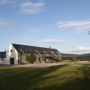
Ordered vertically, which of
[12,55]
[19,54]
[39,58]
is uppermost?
[19,54]

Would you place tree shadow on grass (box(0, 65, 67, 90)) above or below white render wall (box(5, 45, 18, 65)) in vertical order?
below

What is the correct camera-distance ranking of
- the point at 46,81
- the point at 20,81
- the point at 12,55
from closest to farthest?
the point at 46,81
the point at 20,81
the point at 12,55

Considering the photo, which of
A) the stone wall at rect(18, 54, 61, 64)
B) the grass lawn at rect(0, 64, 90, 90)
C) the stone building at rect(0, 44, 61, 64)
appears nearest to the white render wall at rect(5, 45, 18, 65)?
the stone building at rect(0, 44, 61, 64)

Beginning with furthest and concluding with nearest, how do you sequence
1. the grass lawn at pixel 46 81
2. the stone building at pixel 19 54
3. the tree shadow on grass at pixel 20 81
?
the stone building at pixel 19 54 → the tree shadow on grass at pixel 20 81 → the grass lawn at pixel 46 81

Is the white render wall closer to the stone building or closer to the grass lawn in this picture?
the stone building

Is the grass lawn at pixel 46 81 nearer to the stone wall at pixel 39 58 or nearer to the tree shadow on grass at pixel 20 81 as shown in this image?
Result: the tree shadow on grass at pixel 20 81

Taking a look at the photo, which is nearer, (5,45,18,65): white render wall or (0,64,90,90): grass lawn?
(0,64,90,90): grass lawn

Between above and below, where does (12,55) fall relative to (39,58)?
above

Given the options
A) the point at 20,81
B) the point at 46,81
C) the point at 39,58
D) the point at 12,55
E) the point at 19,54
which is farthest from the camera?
the point at 39,58

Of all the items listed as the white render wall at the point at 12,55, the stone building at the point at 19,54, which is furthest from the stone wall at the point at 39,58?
the white render wall at the point at 12,55

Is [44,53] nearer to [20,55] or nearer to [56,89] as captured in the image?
[20,55]

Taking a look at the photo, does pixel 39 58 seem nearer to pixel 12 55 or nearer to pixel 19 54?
pixel 19 54

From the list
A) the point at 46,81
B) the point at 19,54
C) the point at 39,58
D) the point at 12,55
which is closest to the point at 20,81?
the point at 46,81

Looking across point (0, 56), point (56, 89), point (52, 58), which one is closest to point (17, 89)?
point (56, 89)
